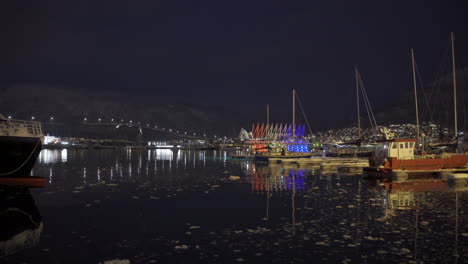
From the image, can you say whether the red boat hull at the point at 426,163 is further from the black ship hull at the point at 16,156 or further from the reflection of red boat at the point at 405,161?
the black ship hull at the point at 16,156

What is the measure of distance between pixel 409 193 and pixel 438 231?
1069 centimetres

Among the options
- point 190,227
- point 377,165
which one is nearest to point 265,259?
point 190,227

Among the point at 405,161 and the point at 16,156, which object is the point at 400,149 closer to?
the point at 405,161

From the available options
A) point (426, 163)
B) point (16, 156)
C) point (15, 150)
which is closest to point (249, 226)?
point (16, 156)

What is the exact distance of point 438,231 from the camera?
1277 cm

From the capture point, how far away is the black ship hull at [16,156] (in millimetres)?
23453

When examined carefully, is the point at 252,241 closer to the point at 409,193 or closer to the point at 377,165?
the point at 409,193

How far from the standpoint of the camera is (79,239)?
12211 mm

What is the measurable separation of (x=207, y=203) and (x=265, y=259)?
33.7ft

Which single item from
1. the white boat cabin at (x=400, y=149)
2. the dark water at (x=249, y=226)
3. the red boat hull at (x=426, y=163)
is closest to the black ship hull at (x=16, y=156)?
the dark water at (x=249, y=226)

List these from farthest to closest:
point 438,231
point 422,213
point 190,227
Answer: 1. point 422,213
2. point 190,227
3. point 438,231

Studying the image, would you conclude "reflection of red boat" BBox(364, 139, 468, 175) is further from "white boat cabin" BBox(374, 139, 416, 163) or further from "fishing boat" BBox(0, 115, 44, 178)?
"fishing boat" BBox(0, 115, 44, 178)

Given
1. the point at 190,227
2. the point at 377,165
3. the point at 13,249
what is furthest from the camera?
the point at 377,165

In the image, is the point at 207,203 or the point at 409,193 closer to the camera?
the point at 207,203
